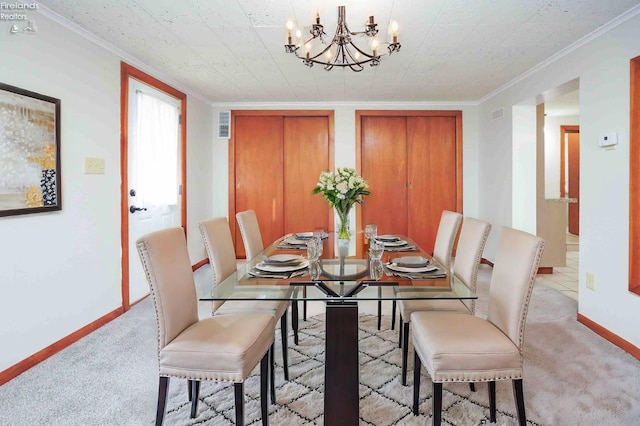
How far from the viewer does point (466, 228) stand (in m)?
2.31

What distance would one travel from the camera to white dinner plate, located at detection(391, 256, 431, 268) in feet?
6.55

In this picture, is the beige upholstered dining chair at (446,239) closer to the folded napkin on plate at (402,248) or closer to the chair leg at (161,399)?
the folded napkin on plate at (402,248)

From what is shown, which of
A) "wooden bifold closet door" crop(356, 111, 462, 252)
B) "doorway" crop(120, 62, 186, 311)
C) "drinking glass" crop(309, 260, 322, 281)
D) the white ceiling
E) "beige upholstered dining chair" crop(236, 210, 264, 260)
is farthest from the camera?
"wooden bifold closet door" crop(356, 111, 462, 252)

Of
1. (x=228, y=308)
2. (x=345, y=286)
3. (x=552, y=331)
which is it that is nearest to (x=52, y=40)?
(x=228, y=308)

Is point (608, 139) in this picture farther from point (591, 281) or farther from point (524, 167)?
point (524, 167)

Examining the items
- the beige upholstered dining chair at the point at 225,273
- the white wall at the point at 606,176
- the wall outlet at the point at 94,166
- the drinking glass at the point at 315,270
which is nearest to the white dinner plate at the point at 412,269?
the drinking glass at the point at 315,270

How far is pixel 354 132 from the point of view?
5148 millimetres

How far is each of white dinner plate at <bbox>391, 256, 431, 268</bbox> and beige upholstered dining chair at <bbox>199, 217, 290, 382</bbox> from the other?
668mm

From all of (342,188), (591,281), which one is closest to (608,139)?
(591,281)

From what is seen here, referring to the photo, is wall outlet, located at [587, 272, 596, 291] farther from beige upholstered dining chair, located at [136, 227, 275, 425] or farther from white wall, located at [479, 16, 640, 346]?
beige upholstered dining chair, located at [136, 227, 275, 425]

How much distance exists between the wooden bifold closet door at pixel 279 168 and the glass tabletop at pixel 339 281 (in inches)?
119

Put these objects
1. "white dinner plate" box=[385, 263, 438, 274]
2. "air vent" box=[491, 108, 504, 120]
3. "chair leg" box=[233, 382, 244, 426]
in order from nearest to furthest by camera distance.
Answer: "chair leg" box=[233, 382, 244, 426] < "white dinner plate" box=[385, 263, 438, 274] < "air vent" box=[491, 108, 504, 120]

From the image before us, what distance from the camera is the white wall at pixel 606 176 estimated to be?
2.46m

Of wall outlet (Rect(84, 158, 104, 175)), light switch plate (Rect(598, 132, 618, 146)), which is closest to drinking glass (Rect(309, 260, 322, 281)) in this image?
wall outlet (Rect(84, 158, 104, 175))
